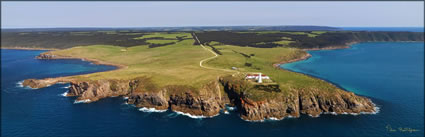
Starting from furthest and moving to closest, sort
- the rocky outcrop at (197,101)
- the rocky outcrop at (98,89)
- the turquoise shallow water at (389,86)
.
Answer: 1. the rocky outcrop at (98,89)
2. the rocky outcrop at (197,101)
3. the turquoise shallow water at (389,86)

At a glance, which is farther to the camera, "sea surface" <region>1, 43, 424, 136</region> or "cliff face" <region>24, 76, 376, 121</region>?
"cliff face" <region>24, 76, 376, 121</region>

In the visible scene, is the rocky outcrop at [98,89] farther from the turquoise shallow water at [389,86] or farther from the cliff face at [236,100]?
the turquoise shallow water at [389,86]

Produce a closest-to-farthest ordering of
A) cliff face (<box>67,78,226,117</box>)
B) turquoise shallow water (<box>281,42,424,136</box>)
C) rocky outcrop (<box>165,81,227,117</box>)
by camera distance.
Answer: turquoise shallow water (<box>281,42,424,136</box>) → rocky outcrop (<box>165,81,227,117</box>) → cliff face (<box>67,78,226,117</box>)

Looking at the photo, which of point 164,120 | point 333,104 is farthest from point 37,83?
point 333,104

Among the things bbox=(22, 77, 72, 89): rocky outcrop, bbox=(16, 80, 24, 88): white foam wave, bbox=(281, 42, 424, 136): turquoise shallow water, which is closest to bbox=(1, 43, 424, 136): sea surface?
bbox=(281, 42, 424, 136): turquoise shallow water

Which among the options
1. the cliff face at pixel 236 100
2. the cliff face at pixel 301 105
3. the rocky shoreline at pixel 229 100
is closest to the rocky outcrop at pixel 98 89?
the rocky shoreline at pixel 229 100
